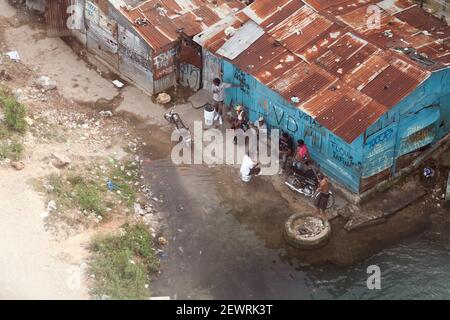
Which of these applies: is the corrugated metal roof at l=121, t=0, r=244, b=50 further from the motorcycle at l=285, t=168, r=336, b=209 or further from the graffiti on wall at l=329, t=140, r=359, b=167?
the graffiti on wall at l=329, t=140, r=359, b=167

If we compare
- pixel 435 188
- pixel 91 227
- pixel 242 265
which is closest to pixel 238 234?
pixel 242 265

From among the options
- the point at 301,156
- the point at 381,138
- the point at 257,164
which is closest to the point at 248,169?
the point at 257,164

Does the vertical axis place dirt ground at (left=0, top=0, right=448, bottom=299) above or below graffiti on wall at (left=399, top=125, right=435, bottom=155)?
below

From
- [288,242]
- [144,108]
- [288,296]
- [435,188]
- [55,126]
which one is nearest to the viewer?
[288,296]

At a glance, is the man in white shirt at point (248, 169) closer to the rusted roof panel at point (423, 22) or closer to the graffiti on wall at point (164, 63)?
the graffiti on wall at point (164, 63)

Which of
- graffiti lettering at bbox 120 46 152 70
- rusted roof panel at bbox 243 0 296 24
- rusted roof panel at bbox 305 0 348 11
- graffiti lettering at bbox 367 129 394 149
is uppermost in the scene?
rusted roof panel at bbox 305 0 348 11

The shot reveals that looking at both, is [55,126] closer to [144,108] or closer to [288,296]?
[144,108]

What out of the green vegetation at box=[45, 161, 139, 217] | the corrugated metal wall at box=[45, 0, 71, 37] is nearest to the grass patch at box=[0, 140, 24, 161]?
the green vegetation at box=[45, 161, 139, 217]
